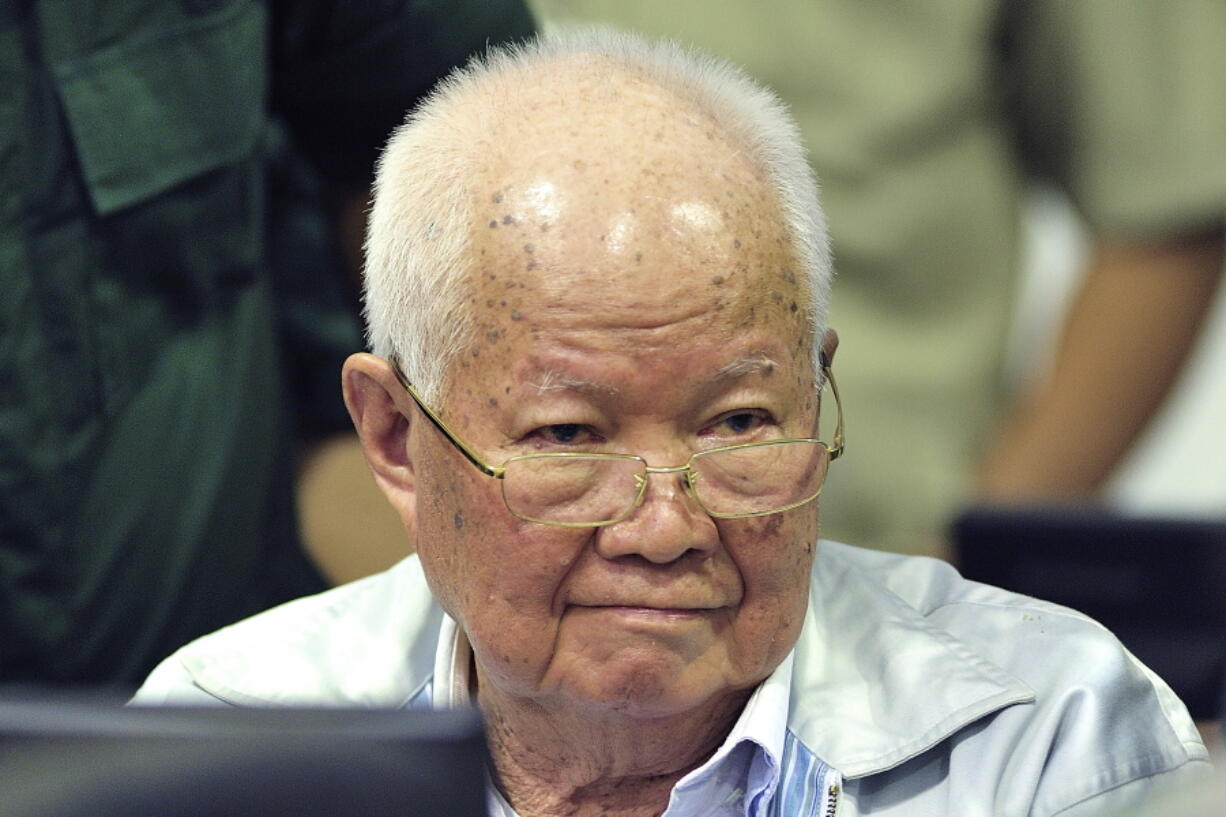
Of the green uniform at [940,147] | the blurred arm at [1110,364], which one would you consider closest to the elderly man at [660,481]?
the green uniform at [940,147]

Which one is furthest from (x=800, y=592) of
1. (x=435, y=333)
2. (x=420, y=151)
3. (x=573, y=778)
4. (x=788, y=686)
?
(x=420, y=151)

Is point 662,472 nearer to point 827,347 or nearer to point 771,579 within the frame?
point 771,579

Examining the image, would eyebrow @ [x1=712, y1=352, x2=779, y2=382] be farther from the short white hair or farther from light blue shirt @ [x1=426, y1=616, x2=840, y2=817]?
light blue shirt @ [x1=426, y1=616, x2=840, y2=817]

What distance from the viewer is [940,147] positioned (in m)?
2.79

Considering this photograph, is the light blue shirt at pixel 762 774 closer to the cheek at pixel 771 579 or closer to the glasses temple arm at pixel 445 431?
the cheek at pixel 771 579

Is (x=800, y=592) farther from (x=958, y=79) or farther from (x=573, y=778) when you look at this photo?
(x=958, y=79)

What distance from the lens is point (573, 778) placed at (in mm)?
1657

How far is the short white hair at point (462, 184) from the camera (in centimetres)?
156

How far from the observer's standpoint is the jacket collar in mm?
1551

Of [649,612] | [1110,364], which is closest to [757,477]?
[649,612]

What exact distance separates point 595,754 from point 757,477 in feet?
1.01

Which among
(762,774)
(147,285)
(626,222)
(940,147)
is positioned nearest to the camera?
(626,222)

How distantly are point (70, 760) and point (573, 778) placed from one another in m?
0.78

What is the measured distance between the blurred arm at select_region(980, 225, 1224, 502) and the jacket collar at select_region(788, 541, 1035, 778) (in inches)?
47.2
